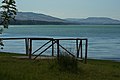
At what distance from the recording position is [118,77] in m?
12.5

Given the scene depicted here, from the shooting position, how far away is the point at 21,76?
11055mm

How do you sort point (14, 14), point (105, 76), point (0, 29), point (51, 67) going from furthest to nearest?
point (51, 67)
point (105, 76)
point (0, 29)
point (14, 14)

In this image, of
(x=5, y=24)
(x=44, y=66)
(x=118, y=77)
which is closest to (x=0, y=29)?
(x=5, y=24)

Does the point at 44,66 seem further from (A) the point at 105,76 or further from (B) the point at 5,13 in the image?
(B) the point at 5,13

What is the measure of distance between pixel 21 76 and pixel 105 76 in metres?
3.16

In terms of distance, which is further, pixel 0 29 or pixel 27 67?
pixel 27 67

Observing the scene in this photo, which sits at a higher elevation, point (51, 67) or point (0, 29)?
point (0, 29)

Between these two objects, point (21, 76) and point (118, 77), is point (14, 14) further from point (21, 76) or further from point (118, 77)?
point (118, 77)

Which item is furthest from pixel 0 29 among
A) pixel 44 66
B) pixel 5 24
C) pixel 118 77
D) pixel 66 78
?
pixel 118 77

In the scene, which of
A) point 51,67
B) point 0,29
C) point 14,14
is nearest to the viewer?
point 14,14

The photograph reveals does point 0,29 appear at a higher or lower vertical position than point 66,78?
higher

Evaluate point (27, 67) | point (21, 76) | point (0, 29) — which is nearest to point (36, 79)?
point (21, 76)

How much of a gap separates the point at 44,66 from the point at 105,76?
109 inches

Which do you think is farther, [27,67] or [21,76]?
[27,67]
